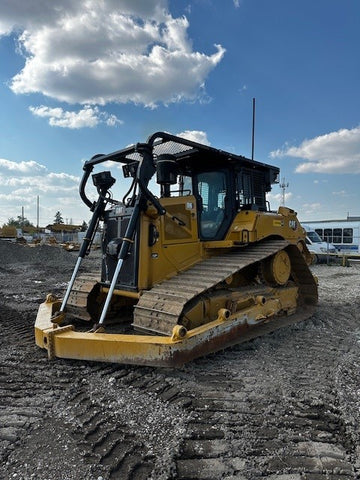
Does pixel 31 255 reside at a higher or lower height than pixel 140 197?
lower

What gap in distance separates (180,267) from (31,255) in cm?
1853

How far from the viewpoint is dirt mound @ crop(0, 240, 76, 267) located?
20.3 m

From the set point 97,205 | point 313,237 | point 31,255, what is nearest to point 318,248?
point 313,237

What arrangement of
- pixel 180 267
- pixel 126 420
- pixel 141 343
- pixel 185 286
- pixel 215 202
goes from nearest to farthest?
1. pixel 126 420
2. pixel 141 343
3. pixel 185 286
4. pixel 180 267
5. pixel 215 202

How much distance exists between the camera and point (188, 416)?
10.2 ft

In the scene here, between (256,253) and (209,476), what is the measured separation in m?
3.67

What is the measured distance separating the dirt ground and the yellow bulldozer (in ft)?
0.97

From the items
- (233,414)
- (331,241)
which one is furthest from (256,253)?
(331,241)

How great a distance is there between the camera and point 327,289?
1090 cm

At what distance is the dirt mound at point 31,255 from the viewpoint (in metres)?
20.3

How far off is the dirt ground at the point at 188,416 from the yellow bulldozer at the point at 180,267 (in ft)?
0.97

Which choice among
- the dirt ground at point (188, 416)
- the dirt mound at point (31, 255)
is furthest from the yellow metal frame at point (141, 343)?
the dirt mound at point (31, 255)

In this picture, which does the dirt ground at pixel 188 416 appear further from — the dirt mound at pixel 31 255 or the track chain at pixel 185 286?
the dirt mound at pixel 31 255

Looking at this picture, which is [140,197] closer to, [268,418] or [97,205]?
[97,205]
